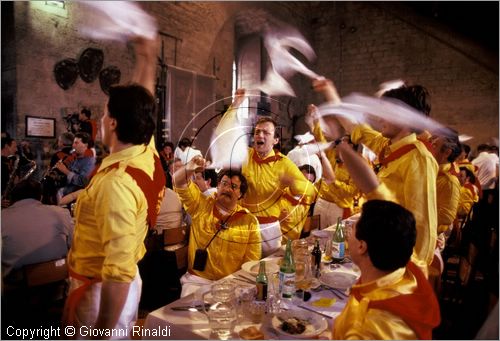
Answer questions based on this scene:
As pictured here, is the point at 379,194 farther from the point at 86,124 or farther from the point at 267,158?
the point at 86,124

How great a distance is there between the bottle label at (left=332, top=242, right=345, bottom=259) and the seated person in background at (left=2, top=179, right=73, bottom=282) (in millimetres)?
2532

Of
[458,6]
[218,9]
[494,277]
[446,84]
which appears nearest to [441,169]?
[494,277]

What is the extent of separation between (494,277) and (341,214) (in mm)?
3087

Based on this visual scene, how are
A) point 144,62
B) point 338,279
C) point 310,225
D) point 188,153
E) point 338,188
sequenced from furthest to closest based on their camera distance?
point 310,225, point 338,188, point 188,153, point 338,279, point 144,62

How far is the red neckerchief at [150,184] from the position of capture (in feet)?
6.43

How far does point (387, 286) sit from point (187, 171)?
1.77m

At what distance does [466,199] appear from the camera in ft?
19.6

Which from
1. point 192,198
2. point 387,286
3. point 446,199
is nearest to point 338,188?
point 446,199

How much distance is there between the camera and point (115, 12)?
224 cm

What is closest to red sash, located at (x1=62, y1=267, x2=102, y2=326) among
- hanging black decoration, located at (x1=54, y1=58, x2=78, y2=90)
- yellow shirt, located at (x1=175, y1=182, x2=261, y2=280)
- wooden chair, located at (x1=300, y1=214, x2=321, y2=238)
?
yellow shirt, located at (x1=175, y1=182, x2=261, y2=280)

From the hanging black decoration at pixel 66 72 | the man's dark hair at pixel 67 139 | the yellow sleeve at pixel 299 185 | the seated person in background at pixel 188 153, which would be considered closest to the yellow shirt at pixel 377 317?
the seated person in background at pixel 188 153

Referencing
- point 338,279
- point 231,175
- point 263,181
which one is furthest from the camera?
point 263,181

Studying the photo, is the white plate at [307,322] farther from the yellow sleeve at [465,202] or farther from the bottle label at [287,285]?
the yellow sleeve at [465,202]

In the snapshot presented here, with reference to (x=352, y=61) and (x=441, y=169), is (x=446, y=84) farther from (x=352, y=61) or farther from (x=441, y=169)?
(x=441, y=169)
